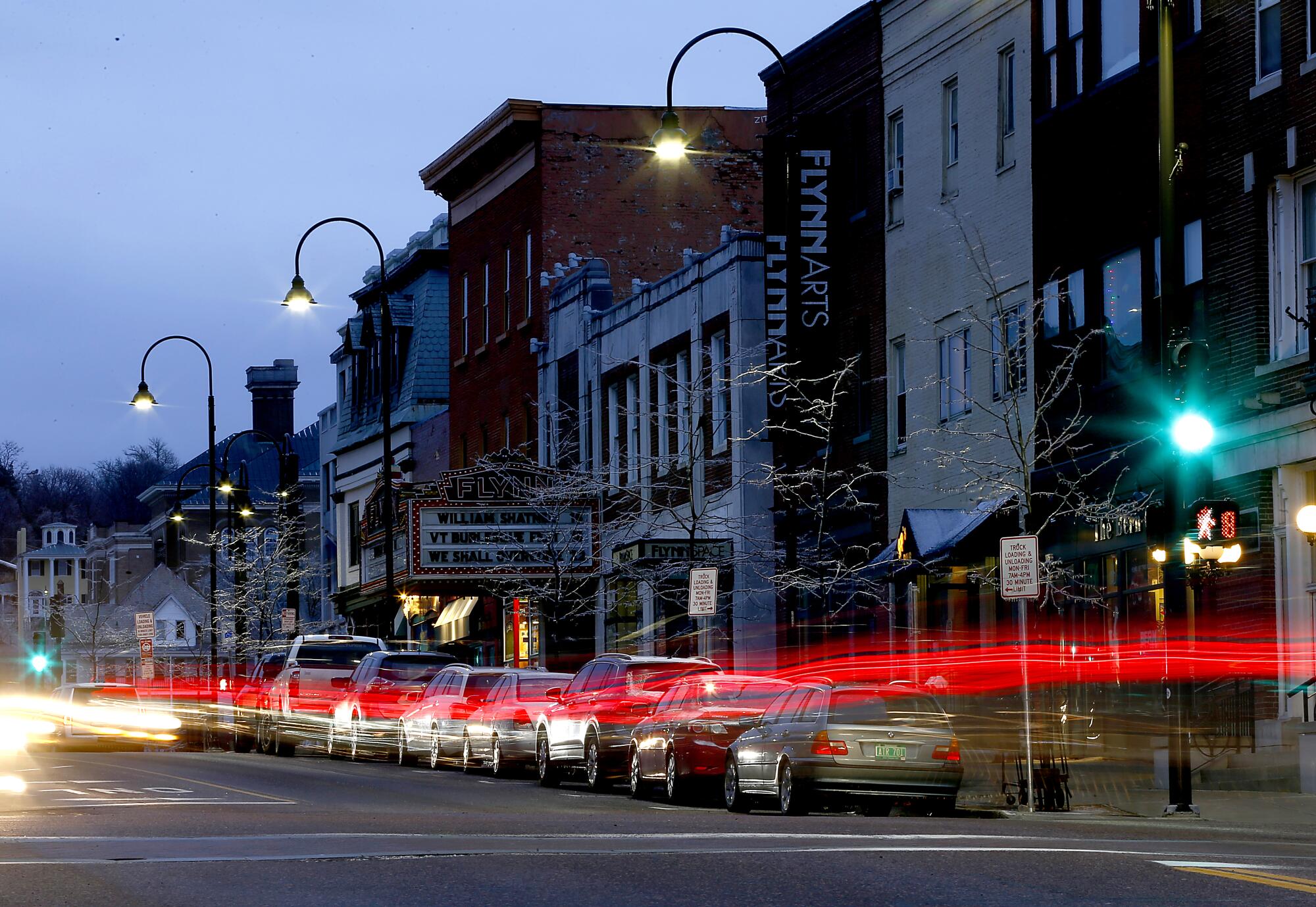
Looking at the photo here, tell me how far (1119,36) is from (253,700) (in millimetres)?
22084

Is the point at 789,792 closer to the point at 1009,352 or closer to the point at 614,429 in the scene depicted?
the point at 1009,352

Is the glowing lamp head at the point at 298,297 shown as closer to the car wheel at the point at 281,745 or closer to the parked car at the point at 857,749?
the car wheel at the point at 281,745

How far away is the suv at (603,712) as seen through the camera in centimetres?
2709

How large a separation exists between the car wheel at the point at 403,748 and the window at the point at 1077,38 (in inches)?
596

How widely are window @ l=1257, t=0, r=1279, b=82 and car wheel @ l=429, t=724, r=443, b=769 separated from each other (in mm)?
16248

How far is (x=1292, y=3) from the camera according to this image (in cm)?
2711

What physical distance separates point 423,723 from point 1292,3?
17761 mm

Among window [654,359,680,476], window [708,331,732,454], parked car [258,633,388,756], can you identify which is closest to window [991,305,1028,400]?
window [708,331,732,454]

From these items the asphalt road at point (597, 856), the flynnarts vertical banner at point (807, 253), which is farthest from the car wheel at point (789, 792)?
the flynnarts vertical banner at point (807, 253)

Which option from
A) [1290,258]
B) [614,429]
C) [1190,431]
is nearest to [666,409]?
[614,429]

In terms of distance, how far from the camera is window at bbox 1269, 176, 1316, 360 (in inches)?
1059

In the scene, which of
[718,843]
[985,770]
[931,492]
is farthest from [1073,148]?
[718,843]

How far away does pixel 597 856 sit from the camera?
14.8 meters

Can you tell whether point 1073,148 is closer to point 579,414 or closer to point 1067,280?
point 1067,280
